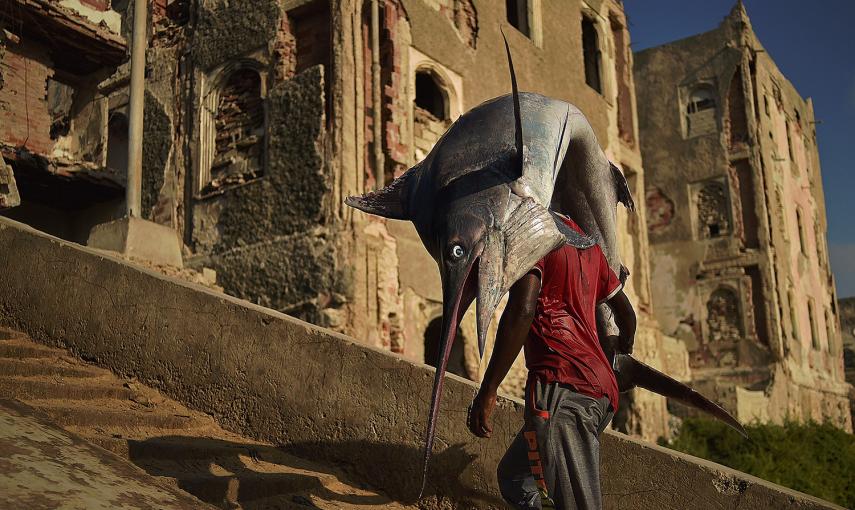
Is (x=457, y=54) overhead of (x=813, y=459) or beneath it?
overhead

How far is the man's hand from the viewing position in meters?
2.86

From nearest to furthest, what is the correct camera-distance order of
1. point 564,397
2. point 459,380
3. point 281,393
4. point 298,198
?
point 564,397
point 459,380
point 281,393
point 298,198

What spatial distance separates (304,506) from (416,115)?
8.75m

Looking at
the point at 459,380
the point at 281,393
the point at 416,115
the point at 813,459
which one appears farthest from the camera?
the point at 813,459

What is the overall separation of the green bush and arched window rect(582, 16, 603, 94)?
24.7ft

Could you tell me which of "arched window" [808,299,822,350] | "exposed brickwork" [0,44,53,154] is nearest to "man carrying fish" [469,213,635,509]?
"exposed brickwork" [0,44,53,154]

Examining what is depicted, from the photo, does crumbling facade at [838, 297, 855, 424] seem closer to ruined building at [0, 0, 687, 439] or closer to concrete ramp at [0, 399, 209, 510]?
ruined building at [0, 0, 687, 439]

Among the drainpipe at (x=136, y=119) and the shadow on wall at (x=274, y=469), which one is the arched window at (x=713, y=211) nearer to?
the drainpipe at (x=136, y=119)

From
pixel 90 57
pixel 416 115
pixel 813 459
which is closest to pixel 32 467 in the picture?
pixel 416 115

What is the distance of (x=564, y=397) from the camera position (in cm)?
279

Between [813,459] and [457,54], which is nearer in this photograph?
[457,54]

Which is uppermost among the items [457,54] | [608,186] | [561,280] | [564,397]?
[457,54]

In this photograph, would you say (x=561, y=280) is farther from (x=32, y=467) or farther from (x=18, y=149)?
(x=18, y=149)

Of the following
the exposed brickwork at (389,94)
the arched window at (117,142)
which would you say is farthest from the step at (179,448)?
the arched window at (117,142)
